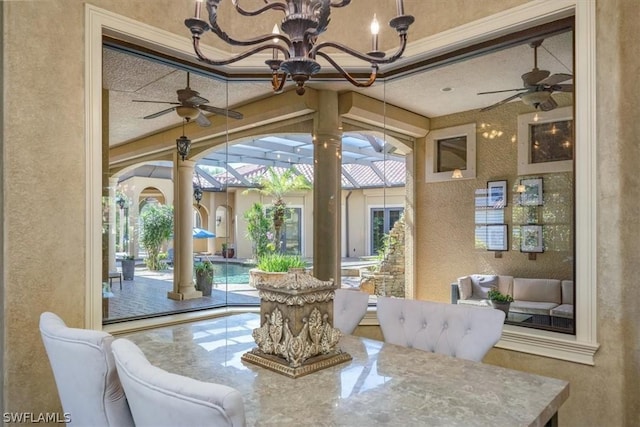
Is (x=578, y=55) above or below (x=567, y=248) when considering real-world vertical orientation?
above

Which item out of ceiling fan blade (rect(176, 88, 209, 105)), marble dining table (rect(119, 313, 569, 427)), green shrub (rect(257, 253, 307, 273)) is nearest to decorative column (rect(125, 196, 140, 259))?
ceiling fan blade (rect(176, 88, 209, 105))

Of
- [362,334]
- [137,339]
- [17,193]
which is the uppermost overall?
[17,193]

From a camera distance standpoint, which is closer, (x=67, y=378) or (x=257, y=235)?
(x=67, y=378)

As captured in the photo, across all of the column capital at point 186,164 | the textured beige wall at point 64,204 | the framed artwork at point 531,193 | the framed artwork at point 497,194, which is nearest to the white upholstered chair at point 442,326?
the textured beige wall at point 64,204

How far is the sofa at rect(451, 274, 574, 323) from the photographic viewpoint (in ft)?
7.92

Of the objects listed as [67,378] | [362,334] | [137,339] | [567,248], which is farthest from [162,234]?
Answer: [567,248]

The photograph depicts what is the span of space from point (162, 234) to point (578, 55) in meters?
3.12

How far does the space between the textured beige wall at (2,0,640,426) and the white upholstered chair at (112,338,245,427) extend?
1368mm

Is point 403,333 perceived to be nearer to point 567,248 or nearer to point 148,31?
point 567,248

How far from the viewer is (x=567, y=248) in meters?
2.44

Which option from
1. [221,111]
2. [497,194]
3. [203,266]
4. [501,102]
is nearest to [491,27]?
[501,102]

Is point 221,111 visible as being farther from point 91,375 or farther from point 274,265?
point 91,375

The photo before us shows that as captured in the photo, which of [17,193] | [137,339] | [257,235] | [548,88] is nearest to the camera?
[17,193]

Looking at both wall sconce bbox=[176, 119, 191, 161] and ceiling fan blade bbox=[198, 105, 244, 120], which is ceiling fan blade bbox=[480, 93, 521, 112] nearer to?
ceiling fan blade bbox=[198, 105, 244, 120]
